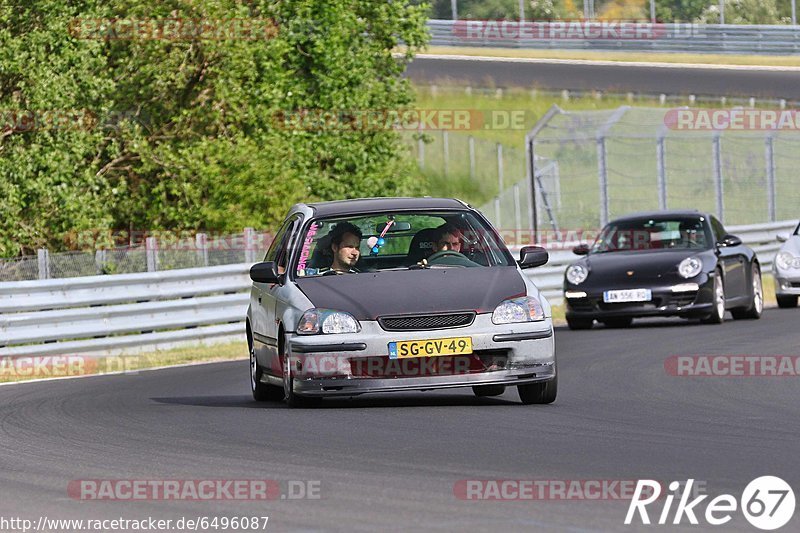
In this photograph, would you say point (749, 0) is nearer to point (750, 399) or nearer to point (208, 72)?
point (208, 72)

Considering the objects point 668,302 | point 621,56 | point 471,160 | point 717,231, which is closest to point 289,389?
point 668,302

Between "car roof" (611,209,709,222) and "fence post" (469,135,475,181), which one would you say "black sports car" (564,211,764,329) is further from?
"fence post" (469,135,475,181)

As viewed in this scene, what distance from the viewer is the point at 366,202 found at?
12.9 m

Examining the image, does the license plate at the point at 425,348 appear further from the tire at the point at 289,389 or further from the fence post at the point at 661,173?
the fence post at the point at 661,173

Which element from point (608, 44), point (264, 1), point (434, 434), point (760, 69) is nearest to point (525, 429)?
point (434, 434)

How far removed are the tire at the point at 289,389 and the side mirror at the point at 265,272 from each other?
588mm

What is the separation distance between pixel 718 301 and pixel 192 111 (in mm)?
12189

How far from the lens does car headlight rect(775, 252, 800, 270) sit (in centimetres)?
2327

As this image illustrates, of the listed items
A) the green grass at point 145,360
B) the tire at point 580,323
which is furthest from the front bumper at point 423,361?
the tire at point 580,323

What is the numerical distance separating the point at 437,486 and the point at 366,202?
5341mm

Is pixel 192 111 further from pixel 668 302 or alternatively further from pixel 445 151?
pixel 445 151

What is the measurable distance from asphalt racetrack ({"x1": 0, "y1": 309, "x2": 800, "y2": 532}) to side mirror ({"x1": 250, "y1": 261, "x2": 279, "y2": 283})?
0.92m

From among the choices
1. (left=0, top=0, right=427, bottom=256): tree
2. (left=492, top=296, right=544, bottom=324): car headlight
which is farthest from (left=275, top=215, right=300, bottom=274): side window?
(left=0, top=0, right=427, bottom=256): tree

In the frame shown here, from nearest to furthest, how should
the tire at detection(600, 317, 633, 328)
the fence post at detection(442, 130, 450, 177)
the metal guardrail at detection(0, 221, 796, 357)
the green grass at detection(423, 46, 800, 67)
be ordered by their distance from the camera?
1. the metal guardrail at detection(0, 221, 796, 357)
2. the tire at detection(600, 317, 633, 328)
3. the fence post at detection(442, 130, 450, 177)
4. the green grass at detection(423, 46, 800, 67)
